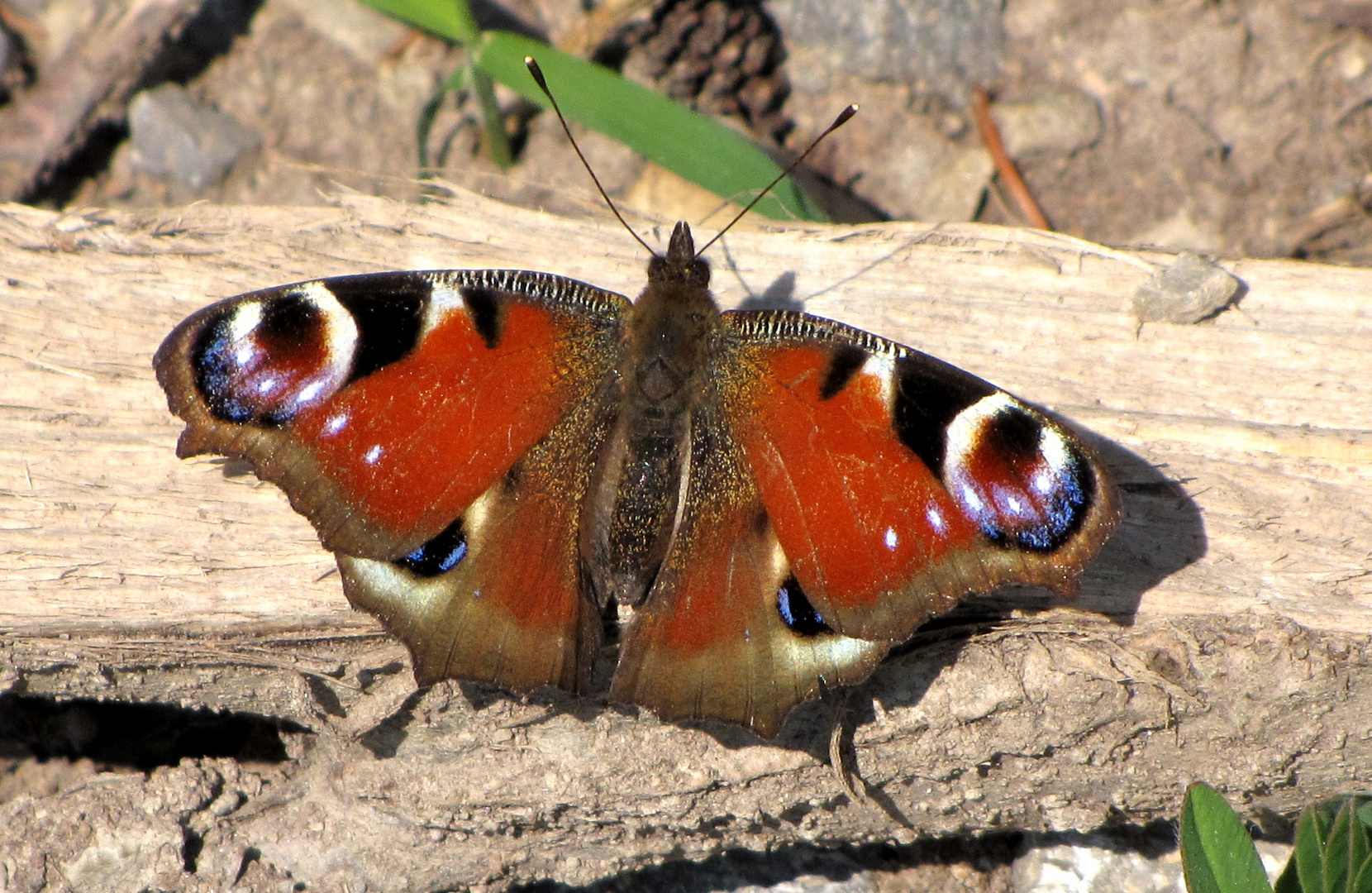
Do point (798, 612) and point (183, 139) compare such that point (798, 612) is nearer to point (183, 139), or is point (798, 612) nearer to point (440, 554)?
point (440, 554)

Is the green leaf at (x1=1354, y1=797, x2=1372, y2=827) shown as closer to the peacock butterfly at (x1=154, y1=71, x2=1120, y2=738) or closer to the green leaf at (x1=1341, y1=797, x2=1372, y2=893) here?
the green leaf at (x1=1341, y1=797, x2=1372, y2=893)

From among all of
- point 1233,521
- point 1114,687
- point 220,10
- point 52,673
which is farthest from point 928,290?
point 220,10

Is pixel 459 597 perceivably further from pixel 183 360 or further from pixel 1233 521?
pixel 1233 521

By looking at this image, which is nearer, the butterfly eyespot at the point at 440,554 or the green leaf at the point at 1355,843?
the green leaf at the point at 1355,843

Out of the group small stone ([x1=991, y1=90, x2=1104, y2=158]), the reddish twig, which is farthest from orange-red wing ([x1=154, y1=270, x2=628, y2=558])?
small stone ([x1=991, y1=90, x2=1104, y2=158])

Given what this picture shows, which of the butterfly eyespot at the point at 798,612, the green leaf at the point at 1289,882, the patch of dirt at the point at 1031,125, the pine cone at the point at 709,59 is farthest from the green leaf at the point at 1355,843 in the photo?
the pine cone at the point at 709,59

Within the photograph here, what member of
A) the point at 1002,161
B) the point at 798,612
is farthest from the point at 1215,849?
the point at 1002,161

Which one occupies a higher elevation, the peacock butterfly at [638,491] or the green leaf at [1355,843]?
the peacock butterfly at [638,491]

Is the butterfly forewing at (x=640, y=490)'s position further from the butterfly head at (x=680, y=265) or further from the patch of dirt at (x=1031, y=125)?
the patch of dirt at (x=1031, y=125)
